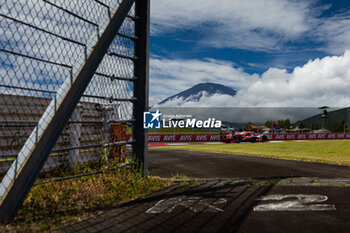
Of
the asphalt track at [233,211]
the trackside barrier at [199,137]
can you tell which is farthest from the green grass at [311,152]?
the trackside barrier at [199,137]

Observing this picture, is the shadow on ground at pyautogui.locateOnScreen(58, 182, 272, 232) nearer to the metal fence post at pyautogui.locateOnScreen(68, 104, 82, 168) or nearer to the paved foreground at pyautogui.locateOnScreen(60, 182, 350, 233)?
the paved foreground at pyautogui.locateOnScreen(60, 182, 350, 233)

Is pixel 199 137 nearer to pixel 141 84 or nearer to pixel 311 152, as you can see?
pixel 311 152

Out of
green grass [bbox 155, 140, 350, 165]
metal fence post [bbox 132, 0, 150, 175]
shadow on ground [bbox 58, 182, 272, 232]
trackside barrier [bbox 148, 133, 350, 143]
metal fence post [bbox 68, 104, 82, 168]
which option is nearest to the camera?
shadow on ground [bbox 58, 182, 272, 232]

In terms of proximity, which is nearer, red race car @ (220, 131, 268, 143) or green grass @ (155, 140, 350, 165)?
green grass @ (155, 140, 350, 165)

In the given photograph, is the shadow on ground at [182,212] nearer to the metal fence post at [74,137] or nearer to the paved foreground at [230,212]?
the paved foreground at [230,212]

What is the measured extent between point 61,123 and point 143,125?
1.94m

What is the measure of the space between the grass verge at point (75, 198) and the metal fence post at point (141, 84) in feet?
1.21

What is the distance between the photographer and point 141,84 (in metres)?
4.93

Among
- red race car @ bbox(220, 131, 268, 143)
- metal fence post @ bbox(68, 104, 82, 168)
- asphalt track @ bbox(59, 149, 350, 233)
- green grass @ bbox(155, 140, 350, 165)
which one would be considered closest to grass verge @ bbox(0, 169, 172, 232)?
asphalt track @ bbox(59, 149, 350, 233)

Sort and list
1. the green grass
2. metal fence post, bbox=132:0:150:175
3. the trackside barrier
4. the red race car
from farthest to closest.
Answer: the trackside barrier → the red race car → the green grass → metal fence post, bbox=132:0:150:175

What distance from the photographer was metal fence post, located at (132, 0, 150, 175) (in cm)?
489

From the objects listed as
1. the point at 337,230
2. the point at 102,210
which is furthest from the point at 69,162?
the point at 337,230

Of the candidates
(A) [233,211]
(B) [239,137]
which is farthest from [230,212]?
(B) [239,137]

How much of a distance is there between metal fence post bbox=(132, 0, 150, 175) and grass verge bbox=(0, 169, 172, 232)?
1.21ft
